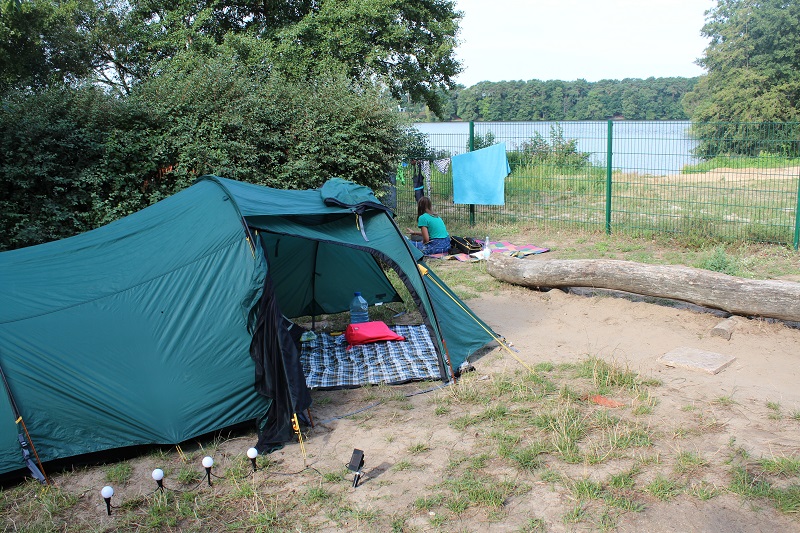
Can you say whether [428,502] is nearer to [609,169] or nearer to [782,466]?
[782,466]

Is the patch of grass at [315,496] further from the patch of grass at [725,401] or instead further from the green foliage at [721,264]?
the green foliage at [721,264]

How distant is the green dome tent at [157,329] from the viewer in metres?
3.82

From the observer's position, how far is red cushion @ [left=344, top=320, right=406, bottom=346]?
5949mm

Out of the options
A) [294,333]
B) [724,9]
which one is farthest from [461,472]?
[724,9]

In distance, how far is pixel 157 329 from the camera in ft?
13.5

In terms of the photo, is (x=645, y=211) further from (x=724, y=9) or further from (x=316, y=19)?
(x=724, y=9)

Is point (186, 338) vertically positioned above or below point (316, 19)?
below

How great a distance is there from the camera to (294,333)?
4758 millimetres

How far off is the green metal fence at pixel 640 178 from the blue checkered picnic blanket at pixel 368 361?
5299mm

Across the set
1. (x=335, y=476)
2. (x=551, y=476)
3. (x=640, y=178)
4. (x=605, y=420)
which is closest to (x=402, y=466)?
(x=335, y=476)

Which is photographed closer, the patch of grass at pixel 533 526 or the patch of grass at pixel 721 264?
the patch of grass at pixel 533 526

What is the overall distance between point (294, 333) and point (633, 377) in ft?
8.26

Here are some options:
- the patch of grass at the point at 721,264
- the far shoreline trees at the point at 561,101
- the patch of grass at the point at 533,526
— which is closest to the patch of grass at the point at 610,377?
the patch of grass at the point at 533,526

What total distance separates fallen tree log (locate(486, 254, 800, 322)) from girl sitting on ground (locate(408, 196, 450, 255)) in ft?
6.34
